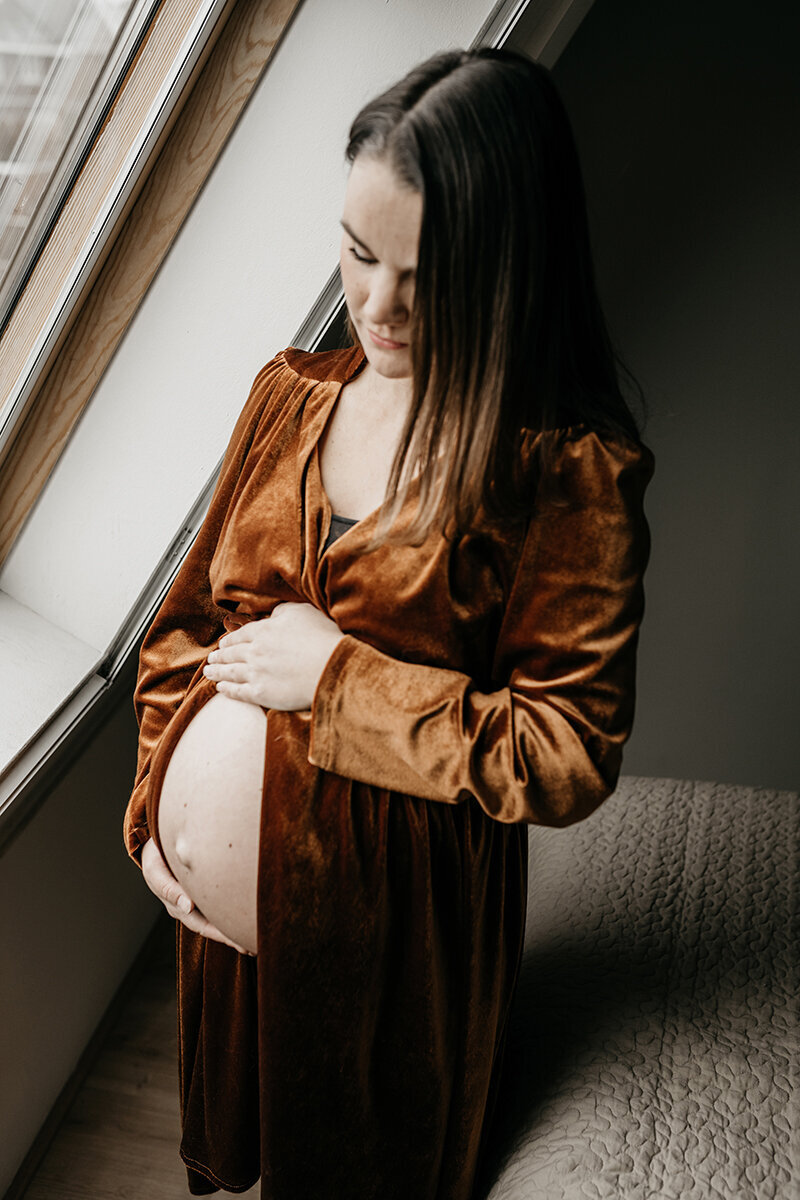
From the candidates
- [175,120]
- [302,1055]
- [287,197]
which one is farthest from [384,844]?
[175,120]

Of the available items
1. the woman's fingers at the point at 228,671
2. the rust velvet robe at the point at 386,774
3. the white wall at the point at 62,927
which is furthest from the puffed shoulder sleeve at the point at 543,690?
the white wall at the point at 62,927

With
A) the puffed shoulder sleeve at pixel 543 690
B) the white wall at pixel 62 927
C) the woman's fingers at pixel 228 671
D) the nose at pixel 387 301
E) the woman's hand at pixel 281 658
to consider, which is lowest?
the white wall at pixel 62 927

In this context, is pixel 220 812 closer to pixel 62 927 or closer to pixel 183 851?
pixel 183 851

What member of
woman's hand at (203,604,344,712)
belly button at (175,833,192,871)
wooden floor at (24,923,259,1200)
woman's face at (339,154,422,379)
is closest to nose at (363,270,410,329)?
woman's face at (339,154,422,379)

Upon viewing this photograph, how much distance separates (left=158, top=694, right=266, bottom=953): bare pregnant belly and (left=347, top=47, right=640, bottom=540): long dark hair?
0.89 feet

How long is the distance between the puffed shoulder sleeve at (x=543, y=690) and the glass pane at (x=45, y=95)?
75 centimetres

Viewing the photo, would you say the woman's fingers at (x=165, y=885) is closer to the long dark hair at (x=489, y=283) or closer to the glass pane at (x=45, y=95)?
the long dark hair at (x=489, y=283)

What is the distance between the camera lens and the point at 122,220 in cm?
125

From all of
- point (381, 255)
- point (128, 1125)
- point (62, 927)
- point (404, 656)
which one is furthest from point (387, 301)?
point (128, 1125)

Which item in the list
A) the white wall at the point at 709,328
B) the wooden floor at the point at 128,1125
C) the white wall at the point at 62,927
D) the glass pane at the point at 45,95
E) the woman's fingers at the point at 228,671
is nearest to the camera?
the woman's fingers at the point at 228,671

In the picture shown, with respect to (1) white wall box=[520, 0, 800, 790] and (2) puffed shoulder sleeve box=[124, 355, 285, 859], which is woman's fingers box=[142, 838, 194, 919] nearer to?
(2) puffed shoulder sleeve box=[124, 355, 285, 859]

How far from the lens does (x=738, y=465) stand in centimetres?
192

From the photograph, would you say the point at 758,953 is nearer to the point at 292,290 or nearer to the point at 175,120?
the point at 292,290

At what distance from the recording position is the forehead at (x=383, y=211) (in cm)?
72
